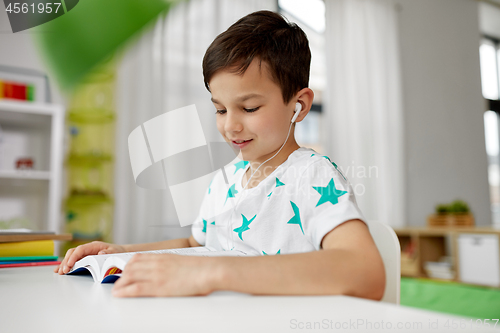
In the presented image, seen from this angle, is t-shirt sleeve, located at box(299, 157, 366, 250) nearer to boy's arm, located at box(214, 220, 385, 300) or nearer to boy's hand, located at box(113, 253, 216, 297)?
boy's arm, located at box(214, 220, 385, 300)

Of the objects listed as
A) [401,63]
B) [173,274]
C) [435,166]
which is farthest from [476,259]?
[173,274]

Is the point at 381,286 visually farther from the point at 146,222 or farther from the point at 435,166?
the point at 435,166

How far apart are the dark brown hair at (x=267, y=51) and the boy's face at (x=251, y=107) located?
0.02 meters

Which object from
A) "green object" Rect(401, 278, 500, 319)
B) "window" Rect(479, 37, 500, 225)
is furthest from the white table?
"window" Rect(479, 37, 500, 225)

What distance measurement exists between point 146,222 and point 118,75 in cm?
86

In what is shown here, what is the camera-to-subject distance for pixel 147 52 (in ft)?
7.80

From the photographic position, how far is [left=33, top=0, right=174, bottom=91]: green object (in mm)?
2250

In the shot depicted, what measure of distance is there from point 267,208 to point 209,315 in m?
0.40

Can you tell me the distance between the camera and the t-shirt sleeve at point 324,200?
525 millimetres

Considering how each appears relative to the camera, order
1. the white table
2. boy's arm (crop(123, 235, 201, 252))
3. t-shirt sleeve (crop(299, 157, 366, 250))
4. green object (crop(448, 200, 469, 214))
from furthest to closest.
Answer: green object (crop(448, 200, 469, 214))
boy's arm (crop(123, 235, 201, 252))
t-shirt sleeve (crop(299, 157, 366, 250))
the white table

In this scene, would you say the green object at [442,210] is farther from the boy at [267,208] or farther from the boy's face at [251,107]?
the boy's face at [251,107]

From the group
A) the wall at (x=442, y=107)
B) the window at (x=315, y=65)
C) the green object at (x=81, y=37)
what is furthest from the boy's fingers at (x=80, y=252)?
the wall at (x=442, y=107)

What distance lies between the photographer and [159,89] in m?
2.38

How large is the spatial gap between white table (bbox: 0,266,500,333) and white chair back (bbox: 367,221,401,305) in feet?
1.06
